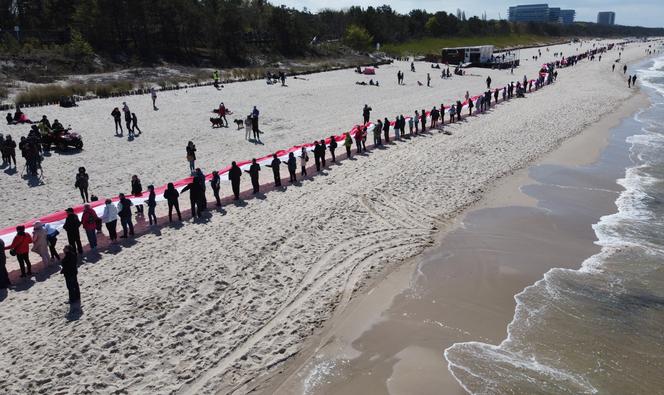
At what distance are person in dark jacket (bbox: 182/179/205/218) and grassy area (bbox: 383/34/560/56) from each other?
75.1 metres

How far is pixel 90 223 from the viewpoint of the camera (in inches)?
457

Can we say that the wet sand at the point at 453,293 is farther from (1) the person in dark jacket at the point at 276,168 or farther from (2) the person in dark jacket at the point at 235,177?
(2) the person in dark jacket at the point at 235,177

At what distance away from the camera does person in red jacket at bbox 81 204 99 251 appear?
1152 cm

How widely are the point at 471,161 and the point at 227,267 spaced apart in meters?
12.4

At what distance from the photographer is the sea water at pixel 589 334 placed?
806 cm

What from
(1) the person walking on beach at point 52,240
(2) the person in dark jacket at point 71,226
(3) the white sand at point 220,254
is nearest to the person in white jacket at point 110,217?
(3) the white sand at point 220,254

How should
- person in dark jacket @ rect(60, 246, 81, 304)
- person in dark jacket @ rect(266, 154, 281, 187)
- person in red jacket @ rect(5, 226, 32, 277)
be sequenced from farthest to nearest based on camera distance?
person in dark jacket @ rect(266, 154, 281, 187)
person in red jacket @ rect(5, 226, 32, 277)
person in dark jacket @ rect(60, 246, 81, 304)

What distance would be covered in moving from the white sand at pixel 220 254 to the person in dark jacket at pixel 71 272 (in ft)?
0.73

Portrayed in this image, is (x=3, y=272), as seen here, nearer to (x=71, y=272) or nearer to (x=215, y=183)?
(x=71, y=272)

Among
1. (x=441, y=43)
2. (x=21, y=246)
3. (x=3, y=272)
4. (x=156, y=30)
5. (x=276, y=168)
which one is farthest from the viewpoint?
(x=441, y=43)

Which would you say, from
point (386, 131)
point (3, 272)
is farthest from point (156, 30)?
point (3, 272)

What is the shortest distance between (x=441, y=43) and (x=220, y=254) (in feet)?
351

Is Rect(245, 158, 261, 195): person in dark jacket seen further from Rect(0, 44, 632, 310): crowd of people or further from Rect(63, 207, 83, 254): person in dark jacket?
Rect(63, 207, 83, 254): person in dark jacket

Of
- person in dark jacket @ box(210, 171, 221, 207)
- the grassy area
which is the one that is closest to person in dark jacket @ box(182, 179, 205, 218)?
person in dark jacket @ box(210, 171, 221, 207)
